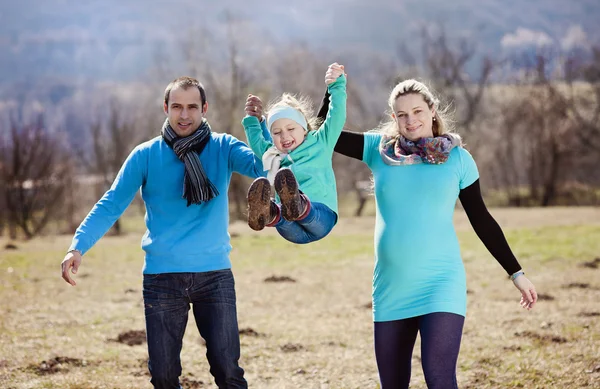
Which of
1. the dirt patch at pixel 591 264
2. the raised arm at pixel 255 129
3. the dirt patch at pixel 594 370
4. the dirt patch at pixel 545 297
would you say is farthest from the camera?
the dirt patch at pixel 591 264

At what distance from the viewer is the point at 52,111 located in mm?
124812

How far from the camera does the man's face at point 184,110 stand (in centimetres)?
425

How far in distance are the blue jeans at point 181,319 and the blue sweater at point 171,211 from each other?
0.08 metres

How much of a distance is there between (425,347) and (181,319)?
54.0 inches

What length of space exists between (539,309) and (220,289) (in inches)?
266

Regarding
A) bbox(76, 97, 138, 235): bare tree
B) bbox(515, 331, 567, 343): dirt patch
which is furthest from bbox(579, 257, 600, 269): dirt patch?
bbox(76, 97, 138, 235): bare tree

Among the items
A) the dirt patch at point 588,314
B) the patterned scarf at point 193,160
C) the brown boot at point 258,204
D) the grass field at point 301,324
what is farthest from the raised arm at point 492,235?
A: the dirt patch at point 588,314

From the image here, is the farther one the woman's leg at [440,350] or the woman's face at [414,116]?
the woman's face at [414,116]

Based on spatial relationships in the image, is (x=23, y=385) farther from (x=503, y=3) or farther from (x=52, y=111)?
(x=503, y=3)

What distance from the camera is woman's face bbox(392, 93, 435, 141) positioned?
402cm

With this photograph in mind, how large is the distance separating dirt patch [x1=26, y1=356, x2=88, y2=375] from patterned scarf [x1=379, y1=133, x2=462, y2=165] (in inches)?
171

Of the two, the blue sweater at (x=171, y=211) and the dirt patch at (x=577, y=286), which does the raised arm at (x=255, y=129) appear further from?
the dirt patch at (x=577, y=286)

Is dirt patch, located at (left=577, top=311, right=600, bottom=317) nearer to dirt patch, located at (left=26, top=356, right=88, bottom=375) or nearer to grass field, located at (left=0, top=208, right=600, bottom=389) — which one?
grass field, located at (left=0, top=208, right=600, bottom=389)

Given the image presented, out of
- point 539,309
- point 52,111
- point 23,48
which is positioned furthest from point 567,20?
point 539,309
